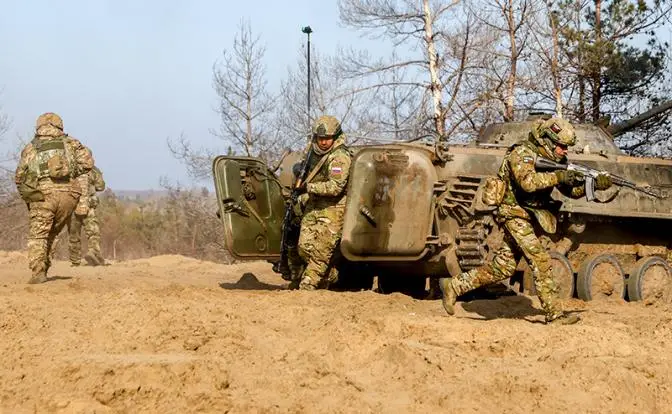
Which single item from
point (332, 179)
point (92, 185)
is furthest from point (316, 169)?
point (92, 185)

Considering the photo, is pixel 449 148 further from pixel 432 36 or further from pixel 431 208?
pixel 432 36

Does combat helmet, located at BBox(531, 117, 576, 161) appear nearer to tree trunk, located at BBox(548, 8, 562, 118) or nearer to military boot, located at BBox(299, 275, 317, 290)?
military boot, located at BBox(299, 275, 317, 290)

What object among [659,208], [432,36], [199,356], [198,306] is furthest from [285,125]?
[199,356]

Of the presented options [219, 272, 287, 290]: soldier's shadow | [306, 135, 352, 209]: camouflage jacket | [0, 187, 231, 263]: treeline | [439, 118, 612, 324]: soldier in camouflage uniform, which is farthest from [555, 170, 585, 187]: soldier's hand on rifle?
[0, 187, 231, 263]: treeline

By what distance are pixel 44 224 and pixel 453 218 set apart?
4.51 m

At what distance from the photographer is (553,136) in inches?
315

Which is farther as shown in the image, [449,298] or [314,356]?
[449,298]

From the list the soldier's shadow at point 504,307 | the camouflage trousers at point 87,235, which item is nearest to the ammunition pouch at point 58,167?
the camouflage trousers at point 87,235

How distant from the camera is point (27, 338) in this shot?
22.8ft

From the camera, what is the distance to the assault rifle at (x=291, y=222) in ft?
32.6

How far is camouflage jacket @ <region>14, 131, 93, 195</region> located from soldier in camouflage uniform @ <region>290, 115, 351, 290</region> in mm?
2949

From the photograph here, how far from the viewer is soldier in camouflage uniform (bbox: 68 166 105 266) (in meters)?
14.6

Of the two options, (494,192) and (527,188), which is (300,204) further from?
(527,188)

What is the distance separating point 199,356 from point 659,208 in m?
6.42
